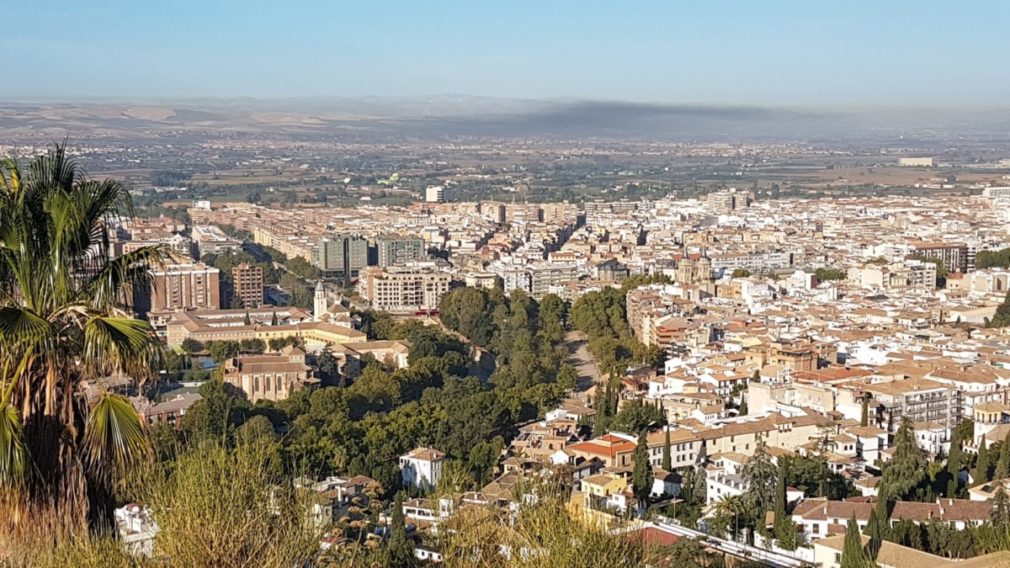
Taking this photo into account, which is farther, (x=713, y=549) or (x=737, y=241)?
(x=737, y=241)

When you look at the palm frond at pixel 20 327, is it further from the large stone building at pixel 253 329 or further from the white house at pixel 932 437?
the large stone building at pixel 253 329

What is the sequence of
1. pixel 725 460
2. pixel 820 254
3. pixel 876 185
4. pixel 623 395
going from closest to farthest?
pixel 725 460
pixel 623 395
pixel 820 254
pixel 876 185

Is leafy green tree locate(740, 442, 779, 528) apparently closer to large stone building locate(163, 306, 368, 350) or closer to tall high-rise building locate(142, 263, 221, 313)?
large stone building locate(163, 306, 368, 350)

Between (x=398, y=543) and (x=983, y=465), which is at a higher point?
(x=398, y=543)

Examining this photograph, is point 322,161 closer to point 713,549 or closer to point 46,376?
point 713,549

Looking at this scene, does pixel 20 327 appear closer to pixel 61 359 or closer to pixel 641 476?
pixel 61 359

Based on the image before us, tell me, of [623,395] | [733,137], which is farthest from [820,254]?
[733,137]

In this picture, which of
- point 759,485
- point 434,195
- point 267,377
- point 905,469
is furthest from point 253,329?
point 434,195
